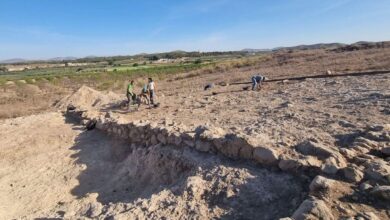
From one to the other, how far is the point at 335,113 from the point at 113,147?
643 centimetres

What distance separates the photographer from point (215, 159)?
26.3 feet

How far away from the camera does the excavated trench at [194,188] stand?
6.39 meters

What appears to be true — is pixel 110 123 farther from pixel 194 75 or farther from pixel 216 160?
pixel 194 75

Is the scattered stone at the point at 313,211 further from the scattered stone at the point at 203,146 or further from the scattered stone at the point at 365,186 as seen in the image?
the scattered stone at the point at 203,146

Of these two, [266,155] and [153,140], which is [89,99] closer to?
[153,140]

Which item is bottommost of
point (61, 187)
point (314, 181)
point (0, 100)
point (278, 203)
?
point (0, 100)

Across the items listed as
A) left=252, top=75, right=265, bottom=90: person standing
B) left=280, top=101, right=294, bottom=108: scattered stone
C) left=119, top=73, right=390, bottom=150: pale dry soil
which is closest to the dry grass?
left=252, top=75, right=265, bottom=90: person standing

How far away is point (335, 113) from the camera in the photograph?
10.9m

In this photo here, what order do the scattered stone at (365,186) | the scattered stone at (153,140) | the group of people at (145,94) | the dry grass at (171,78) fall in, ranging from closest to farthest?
the scattered stone at (365,186) → the scattered stone at (153,140) → the group of people at (145,94) → the dry grass at (171,78)

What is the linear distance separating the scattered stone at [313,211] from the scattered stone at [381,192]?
2.54 ft

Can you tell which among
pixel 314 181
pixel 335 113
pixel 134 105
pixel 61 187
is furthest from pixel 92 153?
pixel 314 181

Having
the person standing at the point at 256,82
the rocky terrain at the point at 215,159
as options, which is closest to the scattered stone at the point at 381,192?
the rocky terrain at the point at 215,159

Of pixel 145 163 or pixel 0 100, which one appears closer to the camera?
pixel 145 163

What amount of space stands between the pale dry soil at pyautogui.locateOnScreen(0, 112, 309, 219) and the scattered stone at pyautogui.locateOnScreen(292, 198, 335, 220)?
1.50 feet
